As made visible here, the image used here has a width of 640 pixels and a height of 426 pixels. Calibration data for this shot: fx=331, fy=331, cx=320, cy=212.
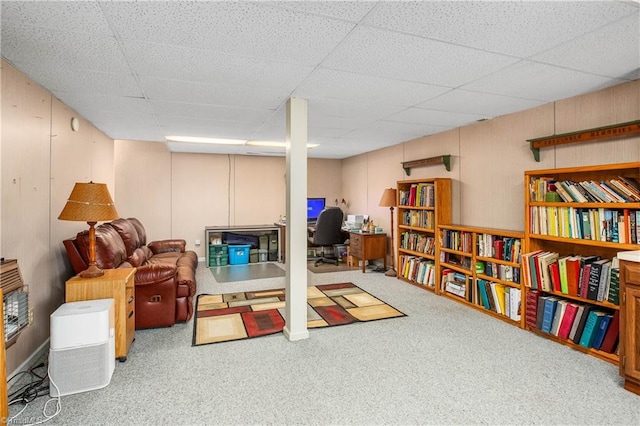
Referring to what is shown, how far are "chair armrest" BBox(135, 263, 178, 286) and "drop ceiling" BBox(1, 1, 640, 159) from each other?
1.63 metres

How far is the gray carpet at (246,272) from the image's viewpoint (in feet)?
17.6

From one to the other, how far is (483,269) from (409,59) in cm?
268

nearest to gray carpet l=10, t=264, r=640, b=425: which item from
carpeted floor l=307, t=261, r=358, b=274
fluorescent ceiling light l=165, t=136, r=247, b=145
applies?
carpeted floor l=307, t=261, r=358, b=274

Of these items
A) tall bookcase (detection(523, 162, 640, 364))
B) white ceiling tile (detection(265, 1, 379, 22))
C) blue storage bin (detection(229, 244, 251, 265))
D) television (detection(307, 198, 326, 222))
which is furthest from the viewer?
television (detection(307, 198, 326, 222))

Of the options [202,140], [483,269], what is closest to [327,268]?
[483,269]

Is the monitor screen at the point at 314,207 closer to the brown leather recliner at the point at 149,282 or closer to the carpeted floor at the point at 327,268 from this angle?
the carpeted floor at the point at 327,268

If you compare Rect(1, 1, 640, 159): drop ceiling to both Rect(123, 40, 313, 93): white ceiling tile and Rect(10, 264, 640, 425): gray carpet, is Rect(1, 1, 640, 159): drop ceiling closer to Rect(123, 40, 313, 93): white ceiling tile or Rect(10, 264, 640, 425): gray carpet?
Rect(123, 40, 313, 93): white ceiling tile

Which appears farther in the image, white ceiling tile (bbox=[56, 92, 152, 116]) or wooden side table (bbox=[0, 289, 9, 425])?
white ceiling tile (bbox=[56, 92, 152, 116])

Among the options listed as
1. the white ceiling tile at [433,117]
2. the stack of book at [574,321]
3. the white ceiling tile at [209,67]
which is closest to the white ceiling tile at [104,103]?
the white ceiling tile at [209,67]

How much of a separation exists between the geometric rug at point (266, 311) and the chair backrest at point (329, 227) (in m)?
1.51

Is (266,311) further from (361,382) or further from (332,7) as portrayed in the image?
(332,7)

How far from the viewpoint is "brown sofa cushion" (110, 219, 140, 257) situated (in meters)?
4.03

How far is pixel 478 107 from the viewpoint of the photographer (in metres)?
3.42

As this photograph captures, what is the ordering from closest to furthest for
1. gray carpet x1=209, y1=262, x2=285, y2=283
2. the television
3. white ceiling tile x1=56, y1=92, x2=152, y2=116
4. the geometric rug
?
1. white ceiling tile x1=56, y1=92, x2=152, y2=116
2. the geometric rug
3. gray carpet x1=209, y1=262, x2=285, y2=283
4. the television
